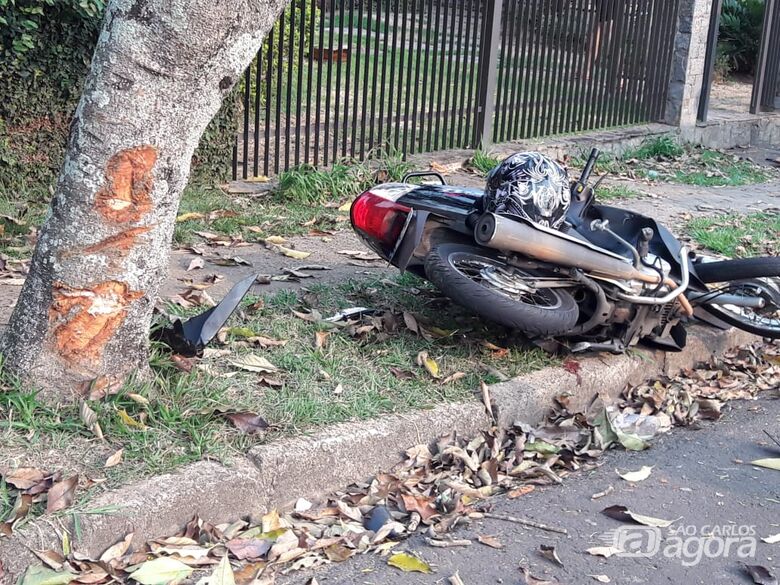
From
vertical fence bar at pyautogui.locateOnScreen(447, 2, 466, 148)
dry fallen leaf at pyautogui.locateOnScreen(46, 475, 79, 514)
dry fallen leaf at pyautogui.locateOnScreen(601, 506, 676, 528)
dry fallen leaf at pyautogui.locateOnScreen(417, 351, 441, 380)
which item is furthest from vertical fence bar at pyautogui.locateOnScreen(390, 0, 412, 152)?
dry fallen leaf at pyautogui.locateOnScreen(46, 475, 79, 514)

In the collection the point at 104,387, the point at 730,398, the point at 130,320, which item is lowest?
the point at 730,398

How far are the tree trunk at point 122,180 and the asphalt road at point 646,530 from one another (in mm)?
1233

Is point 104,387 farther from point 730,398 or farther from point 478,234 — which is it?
point 730,398

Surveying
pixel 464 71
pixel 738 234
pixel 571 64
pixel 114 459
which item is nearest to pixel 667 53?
pixel 571 64

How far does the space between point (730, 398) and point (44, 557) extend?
3622 mm

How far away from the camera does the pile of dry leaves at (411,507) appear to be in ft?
11.0

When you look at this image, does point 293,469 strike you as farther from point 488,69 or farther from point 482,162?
point 488,69

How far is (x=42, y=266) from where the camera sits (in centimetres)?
389

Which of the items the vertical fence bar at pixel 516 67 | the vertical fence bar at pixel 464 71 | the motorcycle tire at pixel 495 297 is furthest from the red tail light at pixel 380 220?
the vertical fence bar at pixel 516 67

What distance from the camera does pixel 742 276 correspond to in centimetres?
534

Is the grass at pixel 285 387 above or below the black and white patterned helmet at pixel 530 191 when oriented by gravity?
below

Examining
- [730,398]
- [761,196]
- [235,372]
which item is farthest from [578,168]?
[235,372]

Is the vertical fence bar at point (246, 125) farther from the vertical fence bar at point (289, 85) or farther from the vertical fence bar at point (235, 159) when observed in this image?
the vertical fence bar at point (289, 85)

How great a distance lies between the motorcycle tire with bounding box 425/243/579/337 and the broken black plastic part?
94cm
